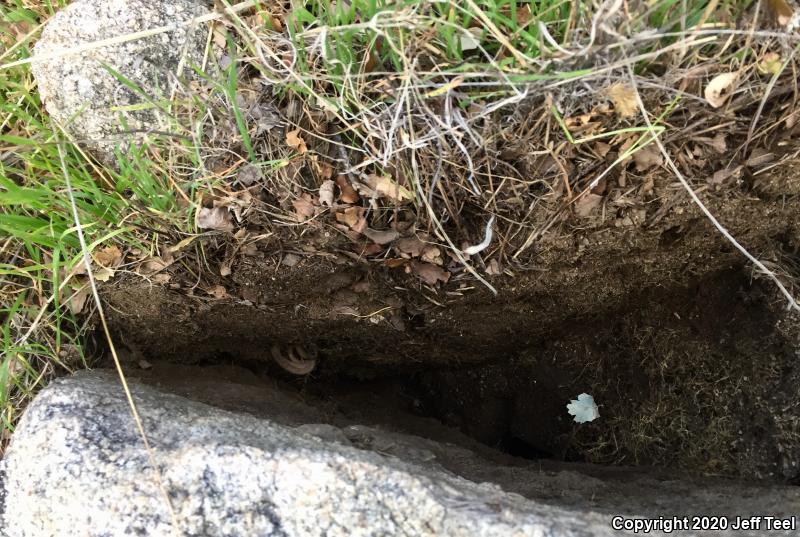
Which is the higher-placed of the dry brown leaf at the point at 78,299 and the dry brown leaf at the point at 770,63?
the dry brown leaf at the point at 770,63

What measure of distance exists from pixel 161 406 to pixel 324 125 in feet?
2.76

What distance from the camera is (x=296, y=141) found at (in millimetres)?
1591

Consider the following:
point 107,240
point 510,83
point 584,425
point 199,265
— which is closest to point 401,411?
point 584,425

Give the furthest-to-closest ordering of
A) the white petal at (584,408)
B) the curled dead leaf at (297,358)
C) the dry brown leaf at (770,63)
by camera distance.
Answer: the white petal at (584,408) < the curled dead leaf at (297,358) < the dry brown leaf at (770,63)

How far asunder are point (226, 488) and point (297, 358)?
3.14 feet

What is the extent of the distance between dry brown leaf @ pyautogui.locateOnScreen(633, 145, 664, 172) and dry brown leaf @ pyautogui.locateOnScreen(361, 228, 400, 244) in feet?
2.16

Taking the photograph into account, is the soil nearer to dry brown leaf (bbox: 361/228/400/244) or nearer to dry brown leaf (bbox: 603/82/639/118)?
dry brown leaf (bbox: 361/228/400/244)

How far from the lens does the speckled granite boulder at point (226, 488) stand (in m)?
1.25

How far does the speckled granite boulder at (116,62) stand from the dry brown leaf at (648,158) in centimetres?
120

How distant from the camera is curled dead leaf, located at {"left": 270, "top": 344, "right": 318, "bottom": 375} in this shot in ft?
7.25

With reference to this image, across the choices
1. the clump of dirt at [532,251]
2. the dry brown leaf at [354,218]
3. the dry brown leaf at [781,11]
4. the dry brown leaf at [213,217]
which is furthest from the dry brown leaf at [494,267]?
the dry brown leaf at [781,11]

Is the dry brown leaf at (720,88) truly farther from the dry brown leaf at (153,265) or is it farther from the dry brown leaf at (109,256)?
the dry brown leaf at (109,256)

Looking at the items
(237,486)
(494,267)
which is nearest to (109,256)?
(237,486)

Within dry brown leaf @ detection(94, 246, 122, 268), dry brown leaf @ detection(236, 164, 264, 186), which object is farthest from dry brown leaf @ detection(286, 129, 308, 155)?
dry brown leaf @ detection(94, 246, 122, 268)
